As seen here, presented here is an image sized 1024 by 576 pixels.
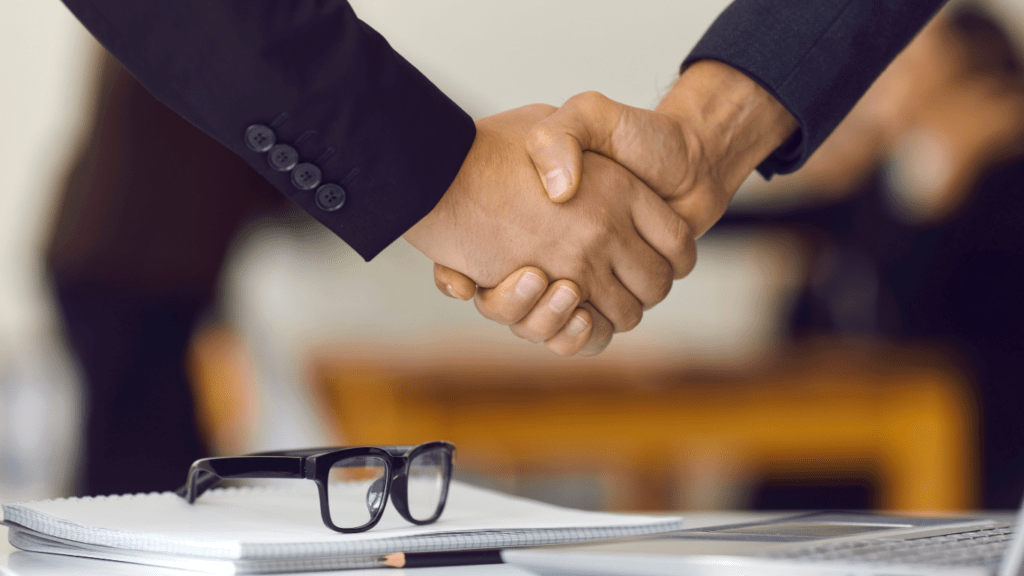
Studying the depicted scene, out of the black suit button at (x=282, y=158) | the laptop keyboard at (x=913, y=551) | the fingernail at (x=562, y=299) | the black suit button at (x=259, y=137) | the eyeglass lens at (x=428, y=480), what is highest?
the black suit button at (x=259, y=137)

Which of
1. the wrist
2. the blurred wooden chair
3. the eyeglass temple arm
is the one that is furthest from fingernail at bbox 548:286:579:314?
the blurred wooden chair

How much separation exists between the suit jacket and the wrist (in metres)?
0.29

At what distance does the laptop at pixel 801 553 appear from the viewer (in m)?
0.33

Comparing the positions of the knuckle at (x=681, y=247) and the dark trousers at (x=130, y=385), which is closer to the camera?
the knuckle at (x=681, y=247)

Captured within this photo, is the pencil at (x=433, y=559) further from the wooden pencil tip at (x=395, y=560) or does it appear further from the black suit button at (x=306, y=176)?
the black suit button at (x=306, y=176)

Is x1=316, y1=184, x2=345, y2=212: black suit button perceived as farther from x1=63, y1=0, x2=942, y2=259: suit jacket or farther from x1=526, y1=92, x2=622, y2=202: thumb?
x1=526, y1=92, x2=622, y2=202: thumb


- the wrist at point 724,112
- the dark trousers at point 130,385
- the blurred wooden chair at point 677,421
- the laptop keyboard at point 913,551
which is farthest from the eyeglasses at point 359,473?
the dark trousers at point 130,385

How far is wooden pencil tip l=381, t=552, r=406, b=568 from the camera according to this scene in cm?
47

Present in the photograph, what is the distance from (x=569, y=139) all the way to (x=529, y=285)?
16 centimetres

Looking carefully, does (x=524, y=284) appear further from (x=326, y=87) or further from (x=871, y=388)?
(x=871, y=388)

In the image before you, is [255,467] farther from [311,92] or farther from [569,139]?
[569,139]

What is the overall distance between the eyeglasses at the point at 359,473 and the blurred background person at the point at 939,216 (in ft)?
6.99

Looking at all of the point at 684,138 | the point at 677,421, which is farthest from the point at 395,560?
the point at 677,421

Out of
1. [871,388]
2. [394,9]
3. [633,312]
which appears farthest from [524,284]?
[394,9]
